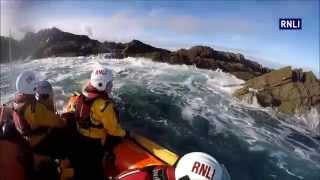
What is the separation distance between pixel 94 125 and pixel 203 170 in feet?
1.98

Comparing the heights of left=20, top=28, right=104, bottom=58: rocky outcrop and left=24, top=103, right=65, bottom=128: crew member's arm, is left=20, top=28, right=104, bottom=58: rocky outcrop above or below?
above

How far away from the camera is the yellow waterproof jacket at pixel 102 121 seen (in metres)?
2.02

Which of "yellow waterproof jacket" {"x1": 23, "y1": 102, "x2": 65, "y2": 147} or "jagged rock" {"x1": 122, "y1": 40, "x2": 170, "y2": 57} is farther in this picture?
"jagged rock" {"x1": 122, "y1": 40, "x2": 170, "y2": 57}

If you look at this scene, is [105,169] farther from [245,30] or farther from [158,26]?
[245,30]

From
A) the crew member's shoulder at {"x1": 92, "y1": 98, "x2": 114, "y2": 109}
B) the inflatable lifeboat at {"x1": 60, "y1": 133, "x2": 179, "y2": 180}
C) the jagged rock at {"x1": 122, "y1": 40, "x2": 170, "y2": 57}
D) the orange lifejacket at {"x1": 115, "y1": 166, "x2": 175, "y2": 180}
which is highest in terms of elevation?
the jagged rock at {"x1": 122, "y1": 40, "x2": 170, "y2": 57}

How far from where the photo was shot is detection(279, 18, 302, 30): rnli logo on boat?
8.69 feet

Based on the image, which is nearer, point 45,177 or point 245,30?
point 45,177

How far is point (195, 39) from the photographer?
8.82ft

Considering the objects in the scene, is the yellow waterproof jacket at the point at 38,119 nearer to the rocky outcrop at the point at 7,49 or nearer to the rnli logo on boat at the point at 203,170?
the rocky outcrop at the point at 7,49

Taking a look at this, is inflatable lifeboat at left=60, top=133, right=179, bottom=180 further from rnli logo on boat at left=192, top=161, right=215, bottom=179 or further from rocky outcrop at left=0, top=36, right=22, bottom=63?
rocky outcrop at left=0, top=36, right=22, bottom=63

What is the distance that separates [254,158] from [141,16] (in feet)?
2.86

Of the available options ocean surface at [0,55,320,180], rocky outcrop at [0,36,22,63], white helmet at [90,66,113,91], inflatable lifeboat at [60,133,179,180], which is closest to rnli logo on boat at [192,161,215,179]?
inflatable lifeboat at [60,133,179,180]

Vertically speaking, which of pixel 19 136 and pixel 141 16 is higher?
pixel 141 16

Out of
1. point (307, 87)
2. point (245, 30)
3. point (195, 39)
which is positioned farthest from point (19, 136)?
point (307, 87)
